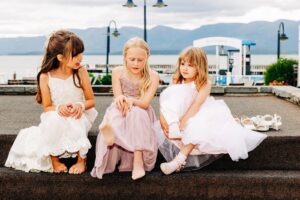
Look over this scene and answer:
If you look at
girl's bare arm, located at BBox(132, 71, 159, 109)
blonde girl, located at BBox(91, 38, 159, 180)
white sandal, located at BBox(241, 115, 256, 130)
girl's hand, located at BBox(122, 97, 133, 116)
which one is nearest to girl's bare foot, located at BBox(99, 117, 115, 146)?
blonde girl, located at BBox(91, 38, 159, 180)

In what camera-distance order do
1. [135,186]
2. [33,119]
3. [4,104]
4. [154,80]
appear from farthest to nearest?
[4,104]
[33,119]
[154,80]
[135,186]

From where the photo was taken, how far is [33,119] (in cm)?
473

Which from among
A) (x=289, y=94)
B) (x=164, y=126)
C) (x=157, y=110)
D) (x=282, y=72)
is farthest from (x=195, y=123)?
(x=282, y=72)

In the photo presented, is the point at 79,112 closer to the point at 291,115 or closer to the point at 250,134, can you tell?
the point at 250,134

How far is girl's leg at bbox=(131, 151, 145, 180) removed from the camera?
3.20 m

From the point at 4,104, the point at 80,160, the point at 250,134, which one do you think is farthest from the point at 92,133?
the point at 4,104

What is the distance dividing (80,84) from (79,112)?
0.91 feet

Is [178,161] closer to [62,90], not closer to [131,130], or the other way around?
[131,130]

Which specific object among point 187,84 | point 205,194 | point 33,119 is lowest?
point 205,194

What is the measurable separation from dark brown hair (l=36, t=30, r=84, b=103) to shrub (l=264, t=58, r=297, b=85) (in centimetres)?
951

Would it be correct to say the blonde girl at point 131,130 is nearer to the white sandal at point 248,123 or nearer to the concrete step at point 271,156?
the concrete step at point 271,156

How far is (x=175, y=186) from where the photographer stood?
3.24 m

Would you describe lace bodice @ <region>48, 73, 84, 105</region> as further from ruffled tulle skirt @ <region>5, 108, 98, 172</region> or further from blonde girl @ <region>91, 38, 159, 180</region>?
blonde girl @ <region>91, 38, 159, 180</region>

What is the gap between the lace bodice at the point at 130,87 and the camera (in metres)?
3.52
